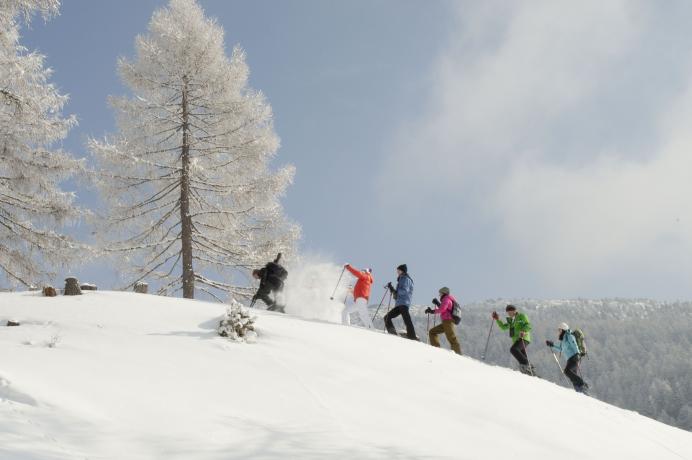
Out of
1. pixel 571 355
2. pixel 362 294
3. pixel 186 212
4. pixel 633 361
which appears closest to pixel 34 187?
pixel 186 212

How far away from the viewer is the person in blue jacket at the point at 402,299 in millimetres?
11617

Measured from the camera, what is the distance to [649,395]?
367ft

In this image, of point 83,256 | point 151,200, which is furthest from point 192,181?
point 83,256

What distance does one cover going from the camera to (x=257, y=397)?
5969mm

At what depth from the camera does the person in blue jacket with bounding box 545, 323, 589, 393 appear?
1341 cm

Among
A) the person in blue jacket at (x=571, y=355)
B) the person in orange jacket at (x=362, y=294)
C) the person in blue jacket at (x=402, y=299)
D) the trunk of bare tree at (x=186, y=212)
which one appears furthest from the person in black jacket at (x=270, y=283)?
the person in blue jacket at (x=571, y=355)

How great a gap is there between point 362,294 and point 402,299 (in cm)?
112

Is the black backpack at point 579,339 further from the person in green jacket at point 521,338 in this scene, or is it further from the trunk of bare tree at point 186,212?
the trunk of bare tree at point 186,212

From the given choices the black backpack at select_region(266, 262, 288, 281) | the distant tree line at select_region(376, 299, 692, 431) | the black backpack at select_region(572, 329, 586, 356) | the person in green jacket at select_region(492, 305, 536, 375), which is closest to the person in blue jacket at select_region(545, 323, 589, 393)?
the black backpack at select_region(572, 329, 586, 356)

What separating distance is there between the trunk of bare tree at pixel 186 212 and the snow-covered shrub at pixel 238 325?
8.94m

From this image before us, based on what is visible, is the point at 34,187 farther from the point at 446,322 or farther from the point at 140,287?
the point at 446,322

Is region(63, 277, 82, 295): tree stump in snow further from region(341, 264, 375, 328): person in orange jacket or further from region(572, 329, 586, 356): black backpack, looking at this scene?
region(572, 329, 586, 356): black backpack

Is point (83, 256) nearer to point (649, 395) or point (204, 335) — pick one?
point (204, 335)

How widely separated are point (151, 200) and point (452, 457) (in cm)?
1435
